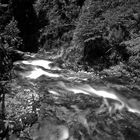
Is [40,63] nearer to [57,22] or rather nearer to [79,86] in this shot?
[79,86]

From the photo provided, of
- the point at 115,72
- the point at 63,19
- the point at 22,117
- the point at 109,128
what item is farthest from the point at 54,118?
the point at 63,19

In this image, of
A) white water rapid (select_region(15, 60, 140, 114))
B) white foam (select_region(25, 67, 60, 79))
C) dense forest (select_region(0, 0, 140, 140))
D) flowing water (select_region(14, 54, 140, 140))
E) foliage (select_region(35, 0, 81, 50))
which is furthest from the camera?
foliage (select_region(35, 0, 81, 50))

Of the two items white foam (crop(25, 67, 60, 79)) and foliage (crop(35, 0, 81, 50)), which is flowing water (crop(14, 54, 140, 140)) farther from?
foliage (crop(35, 0, 81, 50))

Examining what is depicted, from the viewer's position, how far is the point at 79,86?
996cm

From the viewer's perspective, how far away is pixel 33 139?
6.65 metres

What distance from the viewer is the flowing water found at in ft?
27.6

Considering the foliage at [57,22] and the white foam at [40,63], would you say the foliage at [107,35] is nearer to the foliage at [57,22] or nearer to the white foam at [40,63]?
the white foam at [40,63]

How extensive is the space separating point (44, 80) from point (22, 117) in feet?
10.9

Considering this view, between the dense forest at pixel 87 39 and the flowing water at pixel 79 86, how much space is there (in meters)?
0.73

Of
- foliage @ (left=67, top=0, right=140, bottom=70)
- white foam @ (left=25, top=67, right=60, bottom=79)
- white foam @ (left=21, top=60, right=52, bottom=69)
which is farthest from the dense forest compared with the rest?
white foam @ (left=25, top=67, right=60, bottom=79)

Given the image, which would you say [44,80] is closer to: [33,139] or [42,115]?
[42,115]

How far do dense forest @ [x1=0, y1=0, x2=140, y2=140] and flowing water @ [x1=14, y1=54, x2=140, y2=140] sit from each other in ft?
2.39

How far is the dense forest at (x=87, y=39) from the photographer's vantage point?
1025 cm

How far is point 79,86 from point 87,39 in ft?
8.25
